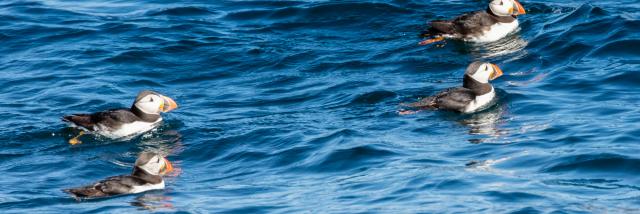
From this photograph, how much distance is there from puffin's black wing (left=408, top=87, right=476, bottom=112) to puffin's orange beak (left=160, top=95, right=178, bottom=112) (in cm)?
Result: 317

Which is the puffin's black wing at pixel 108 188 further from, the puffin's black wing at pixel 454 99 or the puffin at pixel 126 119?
the puffin's black wing at pixel 454 99

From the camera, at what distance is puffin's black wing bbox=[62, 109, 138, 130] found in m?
16.0

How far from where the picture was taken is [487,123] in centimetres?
1563

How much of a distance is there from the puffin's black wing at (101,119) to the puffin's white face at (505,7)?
271 inches

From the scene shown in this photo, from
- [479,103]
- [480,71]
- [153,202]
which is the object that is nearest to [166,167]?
[153,202]

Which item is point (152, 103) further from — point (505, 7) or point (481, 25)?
point (505, 7)

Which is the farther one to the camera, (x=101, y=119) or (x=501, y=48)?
(x=501, y=48)

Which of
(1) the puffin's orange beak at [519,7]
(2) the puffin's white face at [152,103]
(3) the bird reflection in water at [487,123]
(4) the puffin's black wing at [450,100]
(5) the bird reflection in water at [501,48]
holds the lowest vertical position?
(3) the bird reflection in water at [487,123]

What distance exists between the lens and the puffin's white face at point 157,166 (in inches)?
533

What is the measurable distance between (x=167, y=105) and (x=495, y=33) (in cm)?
602

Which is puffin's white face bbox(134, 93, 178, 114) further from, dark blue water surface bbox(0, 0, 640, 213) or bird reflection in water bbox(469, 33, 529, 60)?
bird reflection in water bbox(469, 33, 529, 60)

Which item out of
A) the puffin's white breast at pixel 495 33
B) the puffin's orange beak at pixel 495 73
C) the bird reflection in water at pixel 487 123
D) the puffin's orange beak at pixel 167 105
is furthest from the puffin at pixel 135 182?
the puffin's white breast at pixel 495 33

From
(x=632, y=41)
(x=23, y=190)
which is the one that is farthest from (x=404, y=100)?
(x=23, y=190)

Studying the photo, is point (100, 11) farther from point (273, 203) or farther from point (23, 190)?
point (273, 203)
